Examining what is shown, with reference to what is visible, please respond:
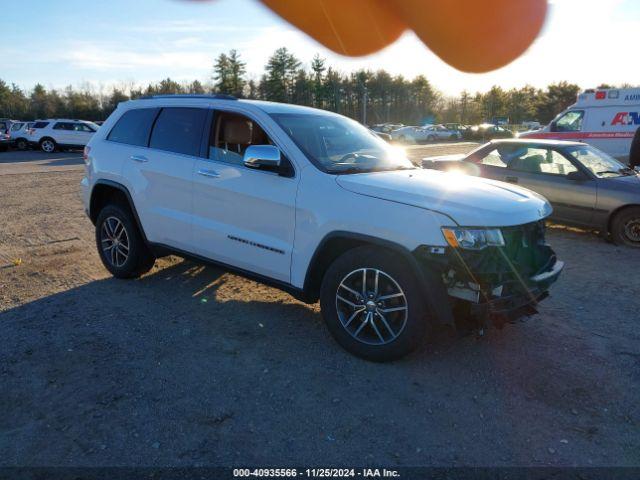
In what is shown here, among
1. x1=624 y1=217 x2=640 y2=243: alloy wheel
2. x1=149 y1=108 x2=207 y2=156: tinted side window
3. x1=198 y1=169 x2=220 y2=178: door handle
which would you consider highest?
x1=149 y1=108 x2=207 y2=156: tinted side window

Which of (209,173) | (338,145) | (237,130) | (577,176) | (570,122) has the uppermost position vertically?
(570,122)

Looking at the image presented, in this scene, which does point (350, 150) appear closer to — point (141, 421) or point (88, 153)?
point (141, 421)

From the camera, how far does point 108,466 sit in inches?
101

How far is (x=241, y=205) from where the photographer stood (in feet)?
13.8

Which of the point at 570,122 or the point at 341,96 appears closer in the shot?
the point at 570,122

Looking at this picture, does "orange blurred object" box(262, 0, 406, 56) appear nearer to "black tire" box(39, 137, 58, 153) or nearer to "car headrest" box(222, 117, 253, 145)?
"car headrest" box(222, 117, 253, 145)

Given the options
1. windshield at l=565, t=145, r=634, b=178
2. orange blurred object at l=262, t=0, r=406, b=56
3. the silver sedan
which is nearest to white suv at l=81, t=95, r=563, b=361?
orange blurred object at l=262, t=0, r=406, b=56

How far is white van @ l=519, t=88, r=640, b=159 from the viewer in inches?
535

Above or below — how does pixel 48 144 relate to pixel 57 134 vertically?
below

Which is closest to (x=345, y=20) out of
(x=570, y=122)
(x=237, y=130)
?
(x=237, y=130)

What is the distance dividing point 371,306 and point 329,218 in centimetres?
71

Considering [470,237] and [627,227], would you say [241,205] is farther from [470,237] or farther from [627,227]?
[627,227]

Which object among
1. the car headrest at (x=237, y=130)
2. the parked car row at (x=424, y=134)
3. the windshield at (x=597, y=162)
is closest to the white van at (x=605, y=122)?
the windshield at (x=597, y=162)

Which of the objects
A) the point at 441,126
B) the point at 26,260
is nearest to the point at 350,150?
the point at 26,260
